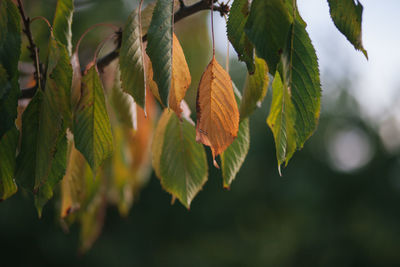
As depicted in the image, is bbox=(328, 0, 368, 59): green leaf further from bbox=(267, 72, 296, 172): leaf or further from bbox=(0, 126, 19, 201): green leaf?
bbox=(0, 126, 19, 201): green leaf

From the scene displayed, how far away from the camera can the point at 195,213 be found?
7.60 m

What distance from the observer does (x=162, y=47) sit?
495mm

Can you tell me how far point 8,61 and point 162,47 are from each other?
17 cm

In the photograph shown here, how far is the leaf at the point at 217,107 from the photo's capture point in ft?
1.71

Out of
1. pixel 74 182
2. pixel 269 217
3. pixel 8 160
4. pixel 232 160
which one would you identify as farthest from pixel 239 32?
pixel 269 217

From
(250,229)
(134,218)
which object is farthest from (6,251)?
(250,229)

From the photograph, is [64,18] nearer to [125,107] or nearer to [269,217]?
[125,107]

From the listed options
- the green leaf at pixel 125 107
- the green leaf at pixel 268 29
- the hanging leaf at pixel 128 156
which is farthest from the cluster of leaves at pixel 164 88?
the hanging leaf at pixel 128 156

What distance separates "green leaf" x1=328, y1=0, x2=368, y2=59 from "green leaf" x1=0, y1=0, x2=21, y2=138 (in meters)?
0.36

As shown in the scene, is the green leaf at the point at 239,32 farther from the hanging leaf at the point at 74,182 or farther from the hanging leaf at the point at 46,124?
the hanging leaf at the point at 74,182

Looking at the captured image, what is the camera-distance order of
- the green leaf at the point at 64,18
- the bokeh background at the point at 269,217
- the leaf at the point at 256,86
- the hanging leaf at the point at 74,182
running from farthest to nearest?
the bokeh background at the point at 269,217, the hanging leaf at the point at 74,182, the green leaf at the point at 64,18, the leaf at the point at 256,86

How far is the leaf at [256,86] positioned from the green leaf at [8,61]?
28 cm

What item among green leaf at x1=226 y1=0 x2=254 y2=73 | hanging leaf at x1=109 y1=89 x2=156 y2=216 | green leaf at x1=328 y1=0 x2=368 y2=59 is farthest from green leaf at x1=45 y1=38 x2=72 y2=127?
hanging leaf at x1=109 y1=89 x2=156 y2=216

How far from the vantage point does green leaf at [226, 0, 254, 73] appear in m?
0.50
